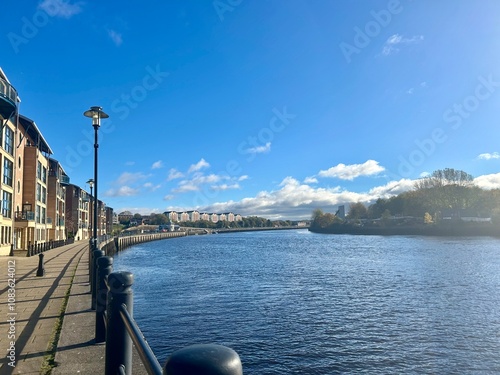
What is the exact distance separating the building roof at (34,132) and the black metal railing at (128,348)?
40.6 metres

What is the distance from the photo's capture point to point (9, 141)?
34.7 meters

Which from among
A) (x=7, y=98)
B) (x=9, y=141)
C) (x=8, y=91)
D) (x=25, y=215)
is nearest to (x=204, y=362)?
(x=7, y=98)

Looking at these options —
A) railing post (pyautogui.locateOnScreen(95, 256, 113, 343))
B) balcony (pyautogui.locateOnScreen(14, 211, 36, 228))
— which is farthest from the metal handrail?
balcony (pyautogui.locateOnScreen(14, 211, 36, 228))

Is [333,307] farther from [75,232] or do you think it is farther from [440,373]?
[75,232]

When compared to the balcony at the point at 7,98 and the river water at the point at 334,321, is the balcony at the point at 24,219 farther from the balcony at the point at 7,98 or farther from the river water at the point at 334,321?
the river water at the point at 334,321

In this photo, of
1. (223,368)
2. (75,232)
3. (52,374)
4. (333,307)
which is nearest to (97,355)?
(52,374)

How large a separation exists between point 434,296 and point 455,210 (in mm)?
110427

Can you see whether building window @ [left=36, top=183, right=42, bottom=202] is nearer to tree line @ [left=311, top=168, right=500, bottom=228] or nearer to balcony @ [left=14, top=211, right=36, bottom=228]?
balcony @ [left=14, top=211, right=36, bottom=228]

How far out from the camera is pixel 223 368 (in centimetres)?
149

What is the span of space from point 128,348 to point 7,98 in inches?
1177

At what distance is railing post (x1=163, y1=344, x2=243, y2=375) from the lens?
4.84ft

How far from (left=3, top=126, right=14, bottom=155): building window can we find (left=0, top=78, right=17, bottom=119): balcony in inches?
176

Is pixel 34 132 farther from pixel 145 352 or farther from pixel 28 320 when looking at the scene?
pixel 145 352

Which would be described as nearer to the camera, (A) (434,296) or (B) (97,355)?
(B) (97,355)
